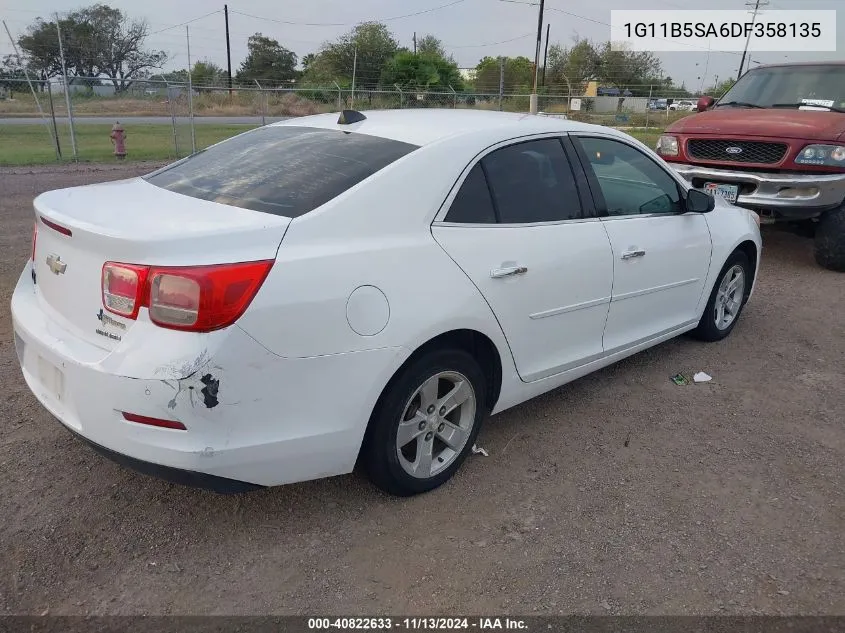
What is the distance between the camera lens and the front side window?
12.5ft

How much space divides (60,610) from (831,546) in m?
2.98

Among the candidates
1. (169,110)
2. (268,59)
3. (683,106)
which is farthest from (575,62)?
(169,110)

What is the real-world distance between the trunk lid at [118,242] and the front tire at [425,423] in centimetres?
80

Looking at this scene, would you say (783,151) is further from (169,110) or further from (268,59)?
(268,59)

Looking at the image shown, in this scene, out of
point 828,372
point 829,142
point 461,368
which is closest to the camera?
point 461,368

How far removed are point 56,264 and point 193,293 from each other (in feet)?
2.69

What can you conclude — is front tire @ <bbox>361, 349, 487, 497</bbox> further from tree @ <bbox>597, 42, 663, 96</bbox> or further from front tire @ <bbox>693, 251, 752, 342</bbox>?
tree @ <bbox>597, 42, 663, 96</bbox>

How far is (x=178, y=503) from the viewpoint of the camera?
2.98 meters

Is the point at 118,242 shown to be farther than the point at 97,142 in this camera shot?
No

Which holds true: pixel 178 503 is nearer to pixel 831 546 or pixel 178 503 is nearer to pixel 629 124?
pixel 831 546

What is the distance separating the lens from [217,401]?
232 cm

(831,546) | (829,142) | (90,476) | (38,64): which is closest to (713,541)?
(831,546)

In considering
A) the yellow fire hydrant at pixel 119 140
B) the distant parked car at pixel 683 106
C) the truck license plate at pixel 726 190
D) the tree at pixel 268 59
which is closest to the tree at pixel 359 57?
the tree at pixel 268 59

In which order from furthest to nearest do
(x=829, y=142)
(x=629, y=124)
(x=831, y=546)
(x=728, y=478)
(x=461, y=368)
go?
(x=629, y=124) < (x=829, y=142) < (x=728, y=478) < (x=461, y=368) < (x=831, y=546)
